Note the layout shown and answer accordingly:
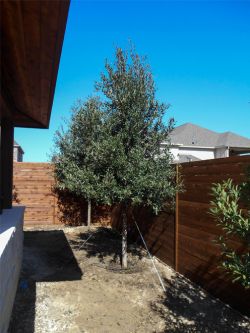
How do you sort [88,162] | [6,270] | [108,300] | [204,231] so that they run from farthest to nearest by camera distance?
[88,162]
[204,231]
[108,300]
[6,270]

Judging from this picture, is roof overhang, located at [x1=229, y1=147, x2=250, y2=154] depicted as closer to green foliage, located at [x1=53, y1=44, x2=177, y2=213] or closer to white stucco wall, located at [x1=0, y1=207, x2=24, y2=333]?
green foliage, located at [x1=53, y1=44, x2=177, y2=213]

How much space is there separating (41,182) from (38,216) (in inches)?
47.0

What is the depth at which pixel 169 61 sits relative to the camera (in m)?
11.6

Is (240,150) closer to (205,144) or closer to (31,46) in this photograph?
(205,144)

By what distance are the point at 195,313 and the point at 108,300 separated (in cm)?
130

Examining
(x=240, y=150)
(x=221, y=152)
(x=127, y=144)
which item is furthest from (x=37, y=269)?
(x=221, y=152)

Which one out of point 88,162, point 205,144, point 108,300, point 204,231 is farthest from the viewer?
point 205,144

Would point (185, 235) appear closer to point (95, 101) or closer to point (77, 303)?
point (77, 303)

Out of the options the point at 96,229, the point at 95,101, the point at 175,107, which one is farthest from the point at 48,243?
the point at 175,107

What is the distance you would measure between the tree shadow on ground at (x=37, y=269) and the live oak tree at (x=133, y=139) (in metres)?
1.28

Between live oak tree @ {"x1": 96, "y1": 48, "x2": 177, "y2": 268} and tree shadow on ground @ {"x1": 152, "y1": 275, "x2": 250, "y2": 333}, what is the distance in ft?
5.28

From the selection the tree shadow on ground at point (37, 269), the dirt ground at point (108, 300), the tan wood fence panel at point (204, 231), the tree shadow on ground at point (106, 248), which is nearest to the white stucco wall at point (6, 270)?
the tree shadow on ground at point (37, 269)

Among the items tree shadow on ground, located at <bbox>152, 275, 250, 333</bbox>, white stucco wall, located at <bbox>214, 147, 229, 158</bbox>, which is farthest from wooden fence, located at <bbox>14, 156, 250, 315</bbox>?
white stucco wall, located at <bbox>214, 147, 229, 158</bbox>

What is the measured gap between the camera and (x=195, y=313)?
4.95 m
